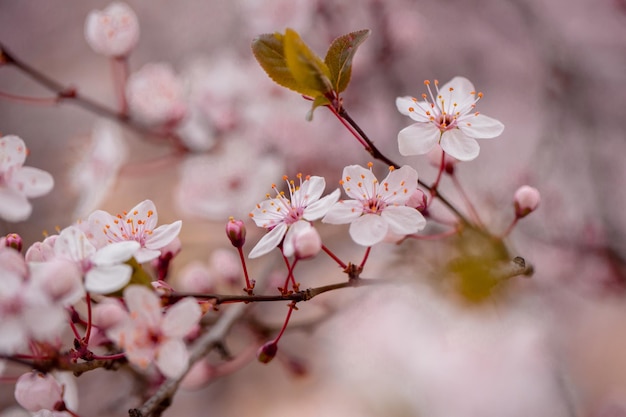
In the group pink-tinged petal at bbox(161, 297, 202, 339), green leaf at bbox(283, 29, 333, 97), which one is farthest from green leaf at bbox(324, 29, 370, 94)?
pink-tinged petal at bbox(161, 297, 202, 339)

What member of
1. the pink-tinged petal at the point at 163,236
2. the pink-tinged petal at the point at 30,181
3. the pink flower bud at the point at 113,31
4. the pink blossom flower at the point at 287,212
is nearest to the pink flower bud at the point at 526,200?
the pink blossom flower at the point at 287,212

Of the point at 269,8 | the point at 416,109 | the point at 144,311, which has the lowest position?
the point at 144,311

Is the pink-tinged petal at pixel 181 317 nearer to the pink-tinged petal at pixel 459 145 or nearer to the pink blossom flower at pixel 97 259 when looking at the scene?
the pink blossom flower at pixel 97 259

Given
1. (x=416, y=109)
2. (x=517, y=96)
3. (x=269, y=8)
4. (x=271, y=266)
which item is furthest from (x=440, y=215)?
(x=517, y=96)

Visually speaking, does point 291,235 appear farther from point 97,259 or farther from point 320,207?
point 97,259

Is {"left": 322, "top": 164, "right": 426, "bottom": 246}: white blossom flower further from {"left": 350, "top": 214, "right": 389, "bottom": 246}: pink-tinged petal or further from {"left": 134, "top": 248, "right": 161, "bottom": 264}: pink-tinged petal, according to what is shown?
{"left": 134, "top": 248, "right": 161, "bottom": 264}: pink-tinged petal

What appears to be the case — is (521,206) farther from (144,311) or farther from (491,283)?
(144,311)

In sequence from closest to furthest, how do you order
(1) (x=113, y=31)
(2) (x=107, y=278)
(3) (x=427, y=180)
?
(2) (x=107, y=278), (1) (x=113, y=31), (3) (x=427, y=180)

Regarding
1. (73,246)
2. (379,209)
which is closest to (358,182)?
(379,209)
